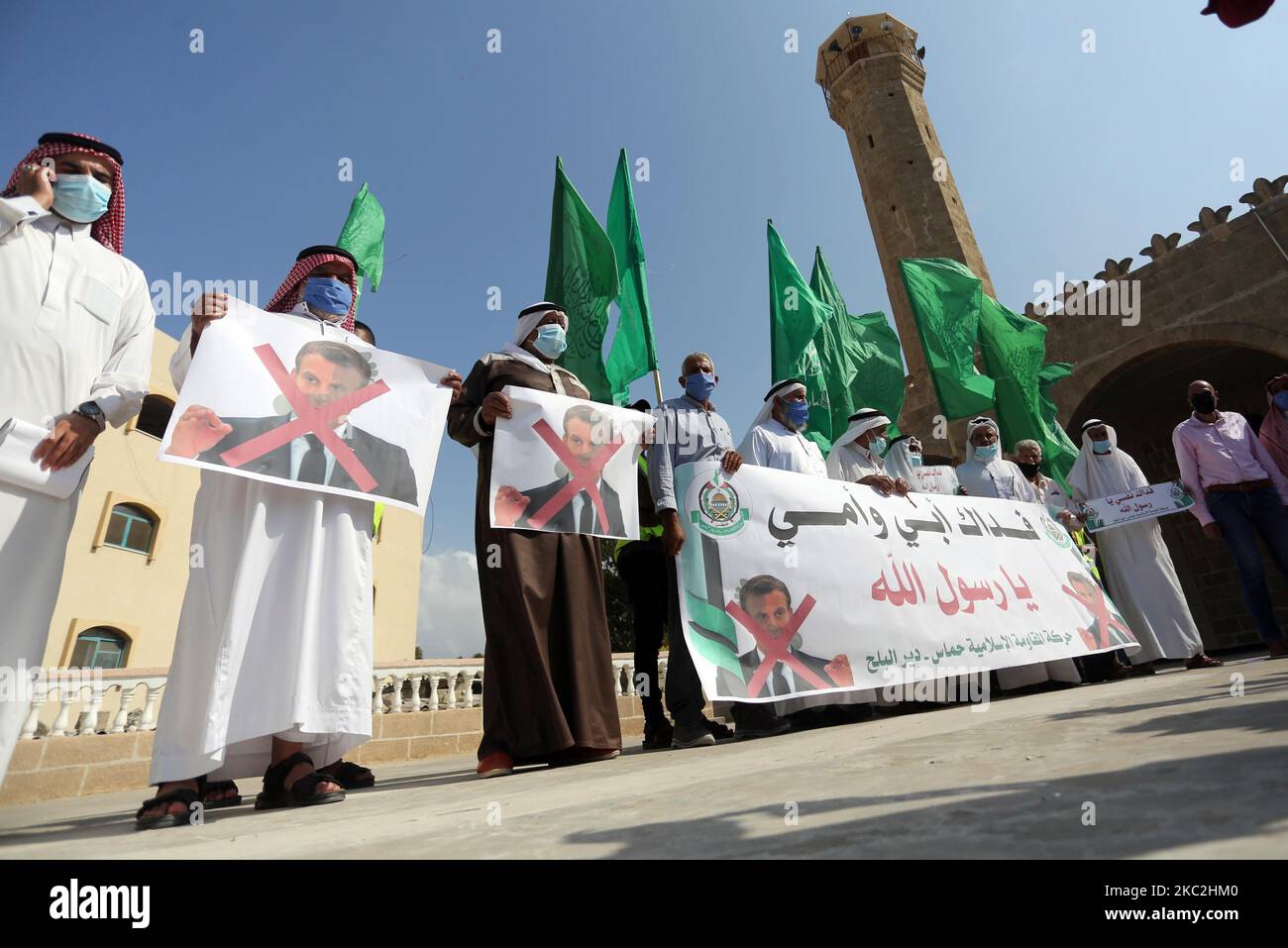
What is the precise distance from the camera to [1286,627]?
11812 millimetres

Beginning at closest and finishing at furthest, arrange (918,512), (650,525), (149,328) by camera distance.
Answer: (149,328) < (650,525) < (918,512)

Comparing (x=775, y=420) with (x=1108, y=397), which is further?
(x=1108, y=397)

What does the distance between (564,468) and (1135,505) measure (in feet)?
15.8

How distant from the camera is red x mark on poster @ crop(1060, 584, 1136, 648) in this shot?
189 inches

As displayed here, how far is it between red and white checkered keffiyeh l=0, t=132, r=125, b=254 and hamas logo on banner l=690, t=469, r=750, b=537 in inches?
108

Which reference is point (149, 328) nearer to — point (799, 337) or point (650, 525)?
point (650, 525)

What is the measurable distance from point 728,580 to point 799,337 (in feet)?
14.9

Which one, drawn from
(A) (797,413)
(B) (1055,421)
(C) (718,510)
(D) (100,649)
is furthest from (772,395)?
(D) (100,649)

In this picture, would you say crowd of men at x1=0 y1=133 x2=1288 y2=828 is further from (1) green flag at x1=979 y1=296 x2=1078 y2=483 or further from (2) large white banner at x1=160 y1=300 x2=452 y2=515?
(1) green flag at x1=979 y1=296 x2=1078 y2=483

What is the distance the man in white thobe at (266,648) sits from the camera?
2164 millimetres

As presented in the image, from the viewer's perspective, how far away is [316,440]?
103 inches

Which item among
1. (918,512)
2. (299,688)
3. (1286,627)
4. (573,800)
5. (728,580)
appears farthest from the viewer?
(1286,627)

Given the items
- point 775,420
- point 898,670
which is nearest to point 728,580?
point 898,670
